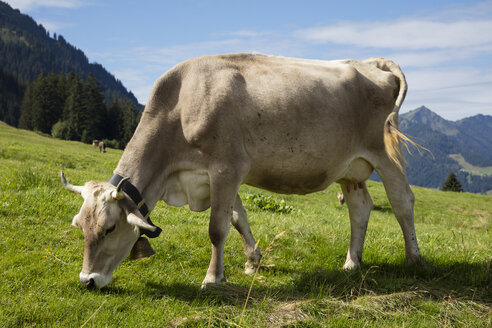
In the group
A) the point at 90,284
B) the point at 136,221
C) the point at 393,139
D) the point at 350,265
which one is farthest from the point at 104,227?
A: the point at 393,139

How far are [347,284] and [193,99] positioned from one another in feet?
10.4

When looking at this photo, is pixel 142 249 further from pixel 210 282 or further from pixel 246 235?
pixel 246 235

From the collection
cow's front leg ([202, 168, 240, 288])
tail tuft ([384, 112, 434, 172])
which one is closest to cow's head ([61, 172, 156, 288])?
cow's front leg ([202, 168, 240, 288])

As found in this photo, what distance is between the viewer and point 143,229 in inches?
184

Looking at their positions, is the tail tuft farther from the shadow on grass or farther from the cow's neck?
the cow's neck

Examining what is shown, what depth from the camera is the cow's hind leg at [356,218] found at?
6.32m

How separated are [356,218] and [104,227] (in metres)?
3.99

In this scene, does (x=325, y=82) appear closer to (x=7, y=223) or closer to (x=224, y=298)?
(x=224, y=298)

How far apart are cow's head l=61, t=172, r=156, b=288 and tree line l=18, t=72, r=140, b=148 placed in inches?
3027

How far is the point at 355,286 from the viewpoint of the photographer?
526cm

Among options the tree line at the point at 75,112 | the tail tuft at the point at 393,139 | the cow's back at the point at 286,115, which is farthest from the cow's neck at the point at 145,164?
the tree line at the point at 75,112

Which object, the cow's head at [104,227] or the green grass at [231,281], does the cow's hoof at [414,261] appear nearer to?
the green grass at [231,281]

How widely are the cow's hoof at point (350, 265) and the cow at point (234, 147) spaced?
2cm

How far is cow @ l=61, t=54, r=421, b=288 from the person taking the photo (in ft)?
15.4
